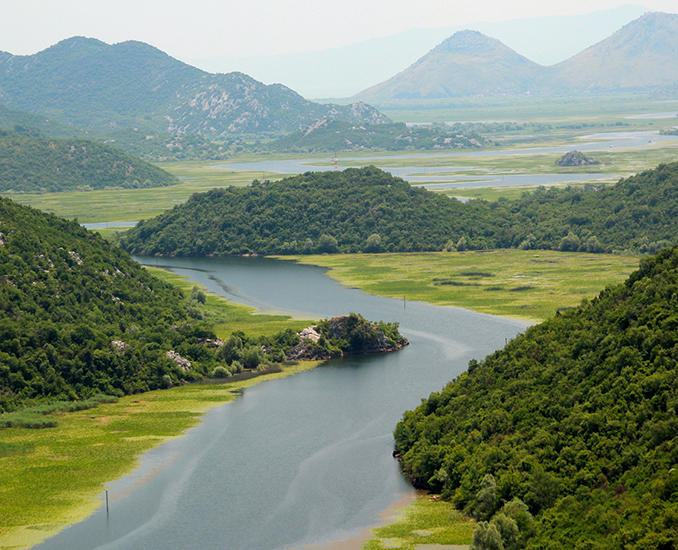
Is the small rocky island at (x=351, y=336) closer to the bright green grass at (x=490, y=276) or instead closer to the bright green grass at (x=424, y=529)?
the bright green grass at (x=490, y=276)

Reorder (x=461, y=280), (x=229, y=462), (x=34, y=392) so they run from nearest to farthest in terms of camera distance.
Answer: (x=229, y=462) < (x=34, y=392) < (x=461, y=280)

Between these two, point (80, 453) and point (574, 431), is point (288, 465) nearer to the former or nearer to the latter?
point (80, 453)

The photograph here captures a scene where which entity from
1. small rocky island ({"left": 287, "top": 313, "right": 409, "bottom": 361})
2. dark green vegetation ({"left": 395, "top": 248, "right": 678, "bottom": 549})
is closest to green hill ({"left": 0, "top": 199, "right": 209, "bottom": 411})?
small rocky island ({"left": 287, "top": 313, "right": 409, "bottom": 361})

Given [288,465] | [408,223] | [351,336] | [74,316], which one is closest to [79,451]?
[288,465]

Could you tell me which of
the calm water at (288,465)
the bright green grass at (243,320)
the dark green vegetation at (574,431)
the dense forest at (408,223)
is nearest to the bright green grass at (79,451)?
the calm water at (288,465)

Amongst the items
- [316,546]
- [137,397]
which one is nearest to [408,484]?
[316,546]

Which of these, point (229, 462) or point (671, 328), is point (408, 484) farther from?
point (671, 328)
